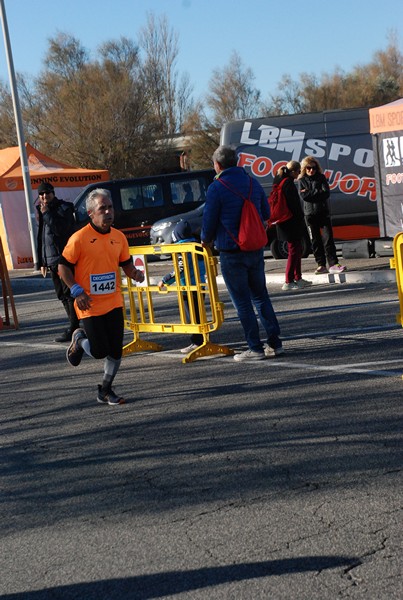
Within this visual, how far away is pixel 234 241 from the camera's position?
31.3 ft

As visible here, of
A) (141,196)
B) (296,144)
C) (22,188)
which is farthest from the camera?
(22,188)

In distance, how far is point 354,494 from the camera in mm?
5281

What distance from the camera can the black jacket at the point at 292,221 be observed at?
14.8 meters

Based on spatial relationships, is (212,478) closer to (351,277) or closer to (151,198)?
(351,277)

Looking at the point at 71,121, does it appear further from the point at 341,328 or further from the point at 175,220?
the point at 341,328

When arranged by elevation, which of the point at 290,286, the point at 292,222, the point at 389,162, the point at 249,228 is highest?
the point at 389,162

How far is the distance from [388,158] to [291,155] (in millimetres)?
3842

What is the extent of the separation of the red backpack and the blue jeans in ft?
0.46

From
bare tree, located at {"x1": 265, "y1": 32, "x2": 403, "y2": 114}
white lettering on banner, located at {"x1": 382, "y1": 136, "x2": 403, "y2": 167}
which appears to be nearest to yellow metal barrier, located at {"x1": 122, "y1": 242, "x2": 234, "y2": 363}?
white lettering on banner, located at {"x1": 382, "y1": 136, "x2": 403, "y2": 167}

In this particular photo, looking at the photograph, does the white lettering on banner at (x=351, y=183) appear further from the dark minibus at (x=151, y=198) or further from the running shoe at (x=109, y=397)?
the running shoe at (x=109, y=397)

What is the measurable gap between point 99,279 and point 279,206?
7153 mm

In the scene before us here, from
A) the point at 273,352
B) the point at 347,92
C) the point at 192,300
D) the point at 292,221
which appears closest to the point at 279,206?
the point at 292,221

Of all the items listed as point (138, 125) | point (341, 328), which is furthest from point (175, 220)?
point (138, 125)

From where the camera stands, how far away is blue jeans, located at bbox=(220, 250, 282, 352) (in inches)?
379
